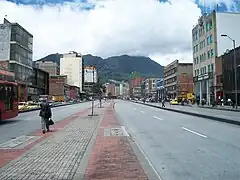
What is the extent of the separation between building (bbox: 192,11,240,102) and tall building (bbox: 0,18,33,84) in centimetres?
4664

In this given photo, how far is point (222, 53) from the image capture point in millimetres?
72125

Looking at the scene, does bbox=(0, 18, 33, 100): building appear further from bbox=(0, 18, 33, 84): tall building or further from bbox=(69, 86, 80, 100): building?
bbox=(69, 86, 80, 100): building

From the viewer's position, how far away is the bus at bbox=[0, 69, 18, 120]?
70.9 ft

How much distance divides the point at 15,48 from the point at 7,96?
5991 cm

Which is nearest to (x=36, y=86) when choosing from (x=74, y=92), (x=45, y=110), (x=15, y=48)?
(x=15, y=48)

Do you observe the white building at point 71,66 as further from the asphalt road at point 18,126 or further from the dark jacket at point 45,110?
the dark jacket at point 45,110

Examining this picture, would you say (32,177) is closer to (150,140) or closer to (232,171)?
(232,171)

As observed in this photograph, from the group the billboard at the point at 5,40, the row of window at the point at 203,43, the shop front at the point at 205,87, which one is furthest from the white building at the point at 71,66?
the shop front at the point at 205,87

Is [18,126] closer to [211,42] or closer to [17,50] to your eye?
[211,42]

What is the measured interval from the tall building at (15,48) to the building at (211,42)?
46.6m

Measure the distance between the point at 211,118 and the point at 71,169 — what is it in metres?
20.0

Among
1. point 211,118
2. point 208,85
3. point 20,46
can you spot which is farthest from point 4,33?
point 211,118

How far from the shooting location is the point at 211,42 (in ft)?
243

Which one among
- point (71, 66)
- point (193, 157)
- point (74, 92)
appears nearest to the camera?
point (193, 157)
